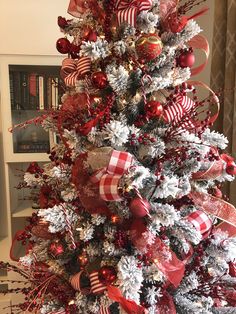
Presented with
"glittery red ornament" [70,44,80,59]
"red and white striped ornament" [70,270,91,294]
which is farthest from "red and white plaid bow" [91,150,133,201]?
"glittery red ornament" [70,44,80,59]

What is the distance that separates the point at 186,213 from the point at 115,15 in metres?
0.52

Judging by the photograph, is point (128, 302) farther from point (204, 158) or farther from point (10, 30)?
point (10, 30)

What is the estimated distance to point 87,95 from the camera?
2.51 feet

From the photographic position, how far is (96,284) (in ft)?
2.36

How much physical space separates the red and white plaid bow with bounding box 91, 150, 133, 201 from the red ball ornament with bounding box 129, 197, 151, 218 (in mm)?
34

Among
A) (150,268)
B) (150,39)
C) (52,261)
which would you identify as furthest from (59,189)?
(150,39)

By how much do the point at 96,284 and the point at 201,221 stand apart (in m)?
0.28

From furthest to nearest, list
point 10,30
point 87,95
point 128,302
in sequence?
point 10,30
point 87,95
point 128,302

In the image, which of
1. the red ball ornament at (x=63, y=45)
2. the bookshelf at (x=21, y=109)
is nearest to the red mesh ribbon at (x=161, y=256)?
the red ball ornament at (x=63, y=45)

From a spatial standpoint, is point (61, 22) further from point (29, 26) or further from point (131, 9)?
point (29, 26)

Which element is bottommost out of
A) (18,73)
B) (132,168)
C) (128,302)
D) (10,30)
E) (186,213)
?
(128,302)

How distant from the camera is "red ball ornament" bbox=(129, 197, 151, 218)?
0.67 m

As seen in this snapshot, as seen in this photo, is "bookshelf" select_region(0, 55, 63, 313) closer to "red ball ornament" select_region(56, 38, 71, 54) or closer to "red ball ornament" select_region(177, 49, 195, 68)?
"red ball ornament" select_region(56, 38, 71, 54)

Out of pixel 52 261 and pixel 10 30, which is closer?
pixel 52 261
